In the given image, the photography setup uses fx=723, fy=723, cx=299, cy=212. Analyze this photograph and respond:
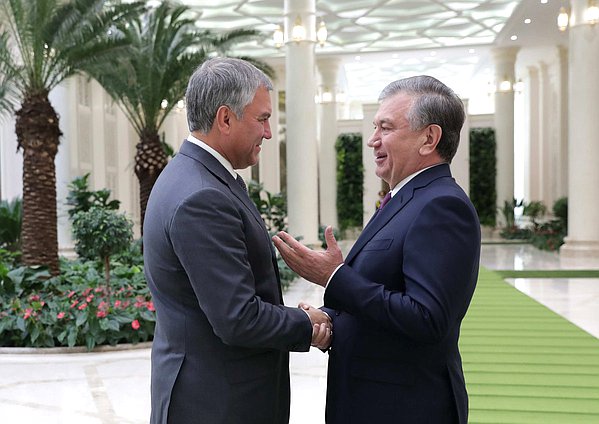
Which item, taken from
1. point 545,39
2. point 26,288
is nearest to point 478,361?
point 26,288

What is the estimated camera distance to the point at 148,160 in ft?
50.0

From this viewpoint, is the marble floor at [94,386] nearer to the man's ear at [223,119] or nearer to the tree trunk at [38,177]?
the man's ear at [223,119]

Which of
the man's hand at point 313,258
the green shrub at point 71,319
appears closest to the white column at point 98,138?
the green shrub at point 71,319

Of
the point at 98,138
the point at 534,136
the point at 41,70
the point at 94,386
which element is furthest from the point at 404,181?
the point at 534,136

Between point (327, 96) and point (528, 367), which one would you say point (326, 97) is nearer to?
point (327, 96)

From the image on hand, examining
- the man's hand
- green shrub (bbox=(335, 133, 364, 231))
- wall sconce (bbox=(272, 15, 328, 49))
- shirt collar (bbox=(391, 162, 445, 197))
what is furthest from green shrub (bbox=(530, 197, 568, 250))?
the man's hand

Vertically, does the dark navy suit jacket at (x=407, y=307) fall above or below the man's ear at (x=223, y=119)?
below

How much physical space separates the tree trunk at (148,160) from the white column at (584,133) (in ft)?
29.6

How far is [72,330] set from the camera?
7801mm

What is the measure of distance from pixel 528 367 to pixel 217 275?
503 cm

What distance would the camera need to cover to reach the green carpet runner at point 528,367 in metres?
5.11

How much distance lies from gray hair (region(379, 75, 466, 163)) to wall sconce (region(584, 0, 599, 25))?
14.9 meters

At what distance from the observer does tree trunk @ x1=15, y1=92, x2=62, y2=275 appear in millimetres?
11297

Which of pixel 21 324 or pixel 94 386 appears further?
pixel 21 324
